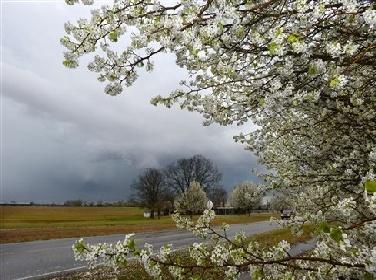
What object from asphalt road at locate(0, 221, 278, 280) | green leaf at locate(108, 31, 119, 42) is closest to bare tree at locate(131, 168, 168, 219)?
asphalt road at locate(0, 221, 278, 280)

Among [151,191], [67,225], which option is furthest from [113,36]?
[151,191]

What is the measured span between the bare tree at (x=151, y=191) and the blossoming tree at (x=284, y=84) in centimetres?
7887

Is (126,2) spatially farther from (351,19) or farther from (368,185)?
(368,185)

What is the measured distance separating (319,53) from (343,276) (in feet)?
5.66

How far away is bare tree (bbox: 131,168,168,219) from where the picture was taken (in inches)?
3287

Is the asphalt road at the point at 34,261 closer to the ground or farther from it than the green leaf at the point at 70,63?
closer to the ground

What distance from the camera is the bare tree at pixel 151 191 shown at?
8350 centimetres

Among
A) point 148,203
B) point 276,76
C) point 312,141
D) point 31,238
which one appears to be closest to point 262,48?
point 276,76

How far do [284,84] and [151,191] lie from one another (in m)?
82.5

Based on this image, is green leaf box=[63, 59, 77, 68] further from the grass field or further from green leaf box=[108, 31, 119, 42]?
the grass field

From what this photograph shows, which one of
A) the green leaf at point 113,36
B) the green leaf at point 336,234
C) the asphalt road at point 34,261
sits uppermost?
the green leaf at point 113,36

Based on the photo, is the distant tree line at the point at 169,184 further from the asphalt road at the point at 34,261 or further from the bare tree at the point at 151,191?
the asphalt road at the point at 34,261

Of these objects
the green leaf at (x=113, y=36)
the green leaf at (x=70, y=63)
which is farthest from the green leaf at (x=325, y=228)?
the green leaf at (x=70, y=63)

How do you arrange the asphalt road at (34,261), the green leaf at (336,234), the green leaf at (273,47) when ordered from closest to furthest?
the green leaf at (336,234)
the green leaf at (273,47)
the asphalt road at (34,261)
